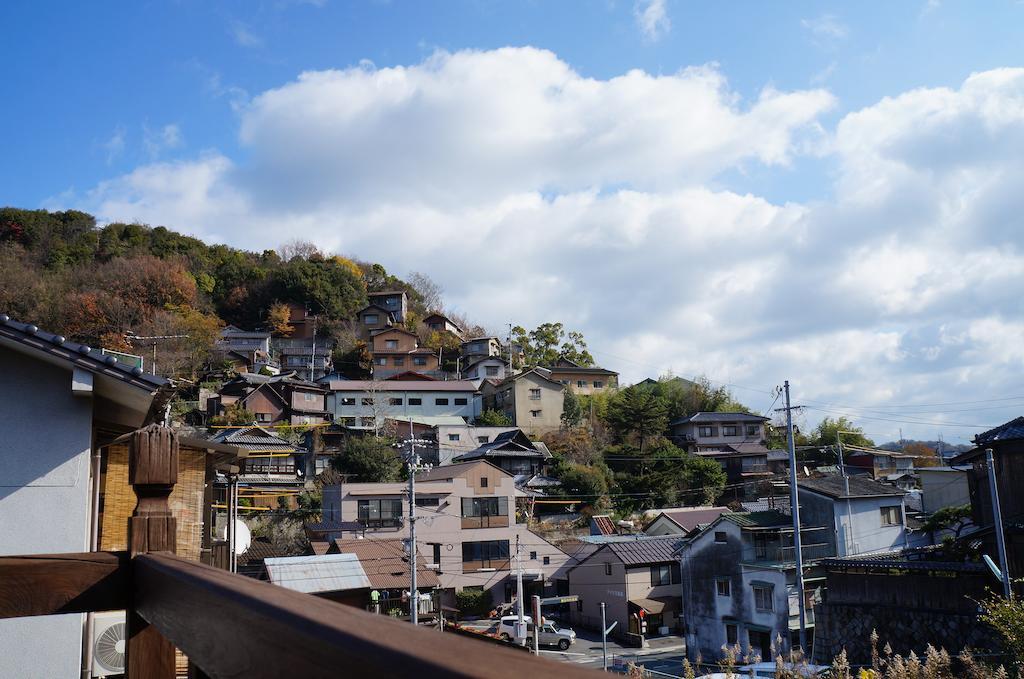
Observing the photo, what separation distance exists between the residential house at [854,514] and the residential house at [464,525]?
8943 mm

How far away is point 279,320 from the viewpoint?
45.5 meters

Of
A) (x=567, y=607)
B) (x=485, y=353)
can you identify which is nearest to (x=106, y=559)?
(x=567, y=607)

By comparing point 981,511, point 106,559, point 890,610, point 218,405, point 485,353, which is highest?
point 485,353

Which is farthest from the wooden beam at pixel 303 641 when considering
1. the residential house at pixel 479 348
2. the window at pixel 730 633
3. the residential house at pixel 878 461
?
the residential house at pixel 479 348

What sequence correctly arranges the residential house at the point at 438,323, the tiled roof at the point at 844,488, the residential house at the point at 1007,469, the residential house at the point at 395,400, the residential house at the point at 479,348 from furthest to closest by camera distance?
1. the residential house at the point at 438,323
2. the residential house at the point at 479,348
3. the residential house at the point at 395,400
4. the tiled roof at the point at 844,488
5. the residential house at the point at 1007,469

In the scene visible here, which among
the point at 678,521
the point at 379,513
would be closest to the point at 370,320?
the point at 379,513

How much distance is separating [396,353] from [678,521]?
71.3ft

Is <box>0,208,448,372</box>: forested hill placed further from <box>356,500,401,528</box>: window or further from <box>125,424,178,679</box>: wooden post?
<box>125,424,178,679</box>: wooden post

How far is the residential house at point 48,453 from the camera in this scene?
4727 millimetres

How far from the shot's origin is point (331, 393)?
124 ft

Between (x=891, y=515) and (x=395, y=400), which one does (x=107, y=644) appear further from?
(x=395, y=400)

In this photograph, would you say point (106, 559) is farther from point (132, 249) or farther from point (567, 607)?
point (132, 249)

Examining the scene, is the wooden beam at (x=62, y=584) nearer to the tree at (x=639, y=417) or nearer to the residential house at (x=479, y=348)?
the tree at (x=639, y=417)

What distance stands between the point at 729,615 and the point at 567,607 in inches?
282
